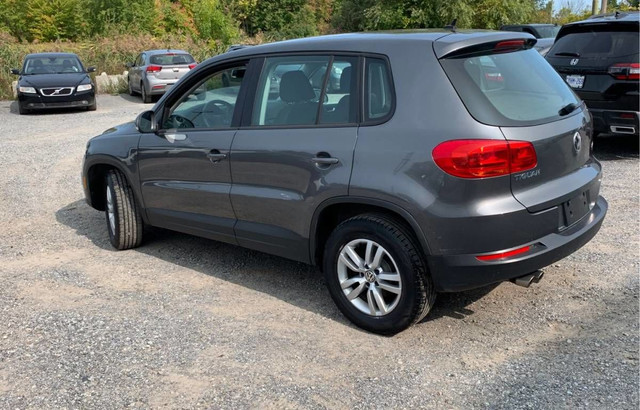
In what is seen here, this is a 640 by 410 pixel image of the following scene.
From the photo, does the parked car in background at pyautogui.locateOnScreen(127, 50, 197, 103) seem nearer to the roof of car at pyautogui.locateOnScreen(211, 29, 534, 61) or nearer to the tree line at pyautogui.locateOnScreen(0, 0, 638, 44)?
the tree line at pyautogui.locateOnScreen(0, 0, 638, 44)

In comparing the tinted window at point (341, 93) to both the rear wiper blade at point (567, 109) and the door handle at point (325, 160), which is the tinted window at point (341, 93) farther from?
the rear wiper blade at point (567, 109)

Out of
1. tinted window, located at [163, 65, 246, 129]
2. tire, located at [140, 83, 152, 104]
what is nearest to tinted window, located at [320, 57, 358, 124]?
tinted window, located at [163, 65, 246, 129]

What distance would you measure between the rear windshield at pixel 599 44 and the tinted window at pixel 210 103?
5370 mm

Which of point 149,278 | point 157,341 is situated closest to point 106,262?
point 149,278

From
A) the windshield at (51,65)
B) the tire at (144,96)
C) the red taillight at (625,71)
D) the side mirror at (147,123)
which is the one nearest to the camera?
the side mirror at (147,123)

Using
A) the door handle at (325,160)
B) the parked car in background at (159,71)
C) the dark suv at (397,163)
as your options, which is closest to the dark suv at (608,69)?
the dark suv at (397,163)

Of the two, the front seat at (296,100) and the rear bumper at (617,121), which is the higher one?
the front seat at (296,100)

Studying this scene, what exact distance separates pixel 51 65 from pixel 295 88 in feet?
50.4

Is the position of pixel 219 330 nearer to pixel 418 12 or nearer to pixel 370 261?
pixel 370 261

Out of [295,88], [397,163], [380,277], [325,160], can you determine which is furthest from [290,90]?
[380,277]

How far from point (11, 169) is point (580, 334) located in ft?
27.9

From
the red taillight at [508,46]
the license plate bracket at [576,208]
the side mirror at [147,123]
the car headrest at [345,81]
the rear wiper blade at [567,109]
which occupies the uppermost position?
the red taillight at [508,46]

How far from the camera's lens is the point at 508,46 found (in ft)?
13.5

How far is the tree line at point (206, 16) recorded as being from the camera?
34.9 meters
